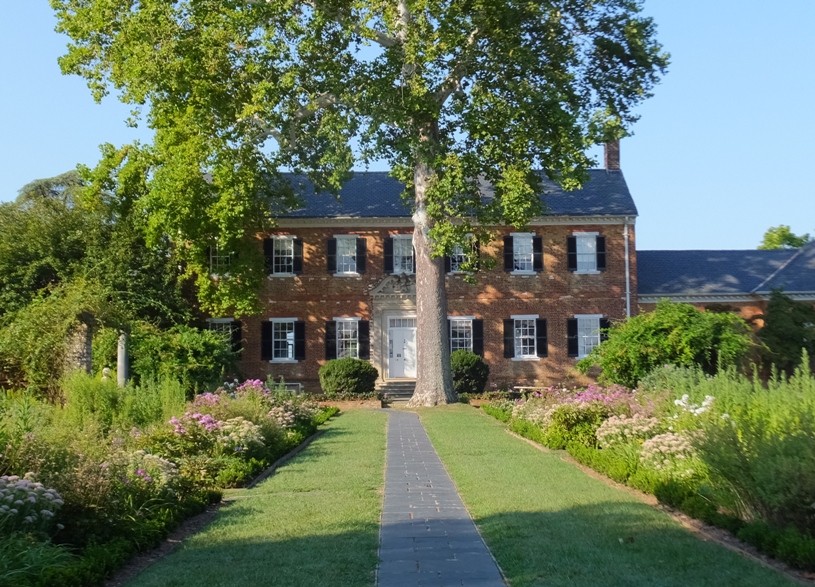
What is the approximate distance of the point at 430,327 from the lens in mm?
25688

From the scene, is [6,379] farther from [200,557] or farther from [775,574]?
[775,574]

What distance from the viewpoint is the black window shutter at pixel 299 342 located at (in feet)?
109

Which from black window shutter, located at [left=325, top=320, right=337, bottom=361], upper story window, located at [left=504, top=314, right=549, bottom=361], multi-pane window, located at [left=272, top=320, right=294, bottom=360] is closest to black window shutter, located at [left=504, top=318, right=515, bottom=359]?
upper story window, located at [left=504, top=314, right=549, bottom=361]

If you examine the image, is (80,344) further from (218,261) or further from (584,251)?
Result: (584,251)

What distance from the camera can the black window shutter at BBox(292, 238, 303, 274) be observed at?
1319 inches

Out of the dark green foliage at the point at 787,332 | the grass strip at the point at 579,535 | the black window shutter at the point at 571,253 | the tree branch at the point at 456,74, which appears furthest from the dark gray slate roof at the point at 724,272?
the grass strip at the point at 579,535

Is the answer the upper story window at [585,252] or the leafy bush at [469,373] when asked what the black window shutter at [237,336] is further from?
the upper story window at [585,252]

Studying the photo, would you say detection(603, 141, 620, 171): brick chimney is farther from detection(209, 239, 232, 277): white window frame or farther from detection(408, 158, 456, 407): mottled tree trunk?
detection(209, 239, 232, 277): white window frame

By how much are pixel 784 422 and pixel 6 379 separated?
16.1 m

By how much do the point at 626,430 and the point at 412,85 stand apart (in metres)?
11.8

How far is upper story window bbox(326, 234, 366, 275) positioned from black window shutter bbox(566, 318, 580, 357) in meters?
7.55

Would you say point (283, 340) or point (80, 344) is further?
point (283, 340)

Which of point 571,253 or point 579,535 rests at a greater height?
point 571,253

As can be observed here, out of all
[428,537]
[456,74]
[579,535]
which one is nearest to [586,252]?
[456,74]
